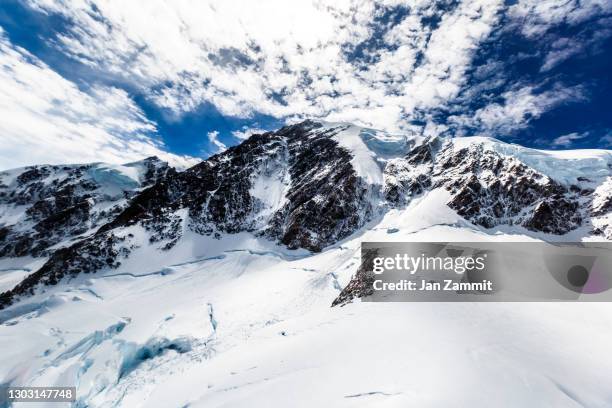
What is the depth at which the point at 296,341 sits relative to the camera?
20.4 m

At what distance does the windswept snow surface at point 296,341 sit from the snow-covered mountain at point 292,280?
0.50ft

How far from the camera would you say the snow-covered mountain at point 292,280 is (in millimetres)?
14297

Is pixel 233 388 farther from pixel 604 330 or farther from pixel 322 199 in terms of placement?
pixel 322 199

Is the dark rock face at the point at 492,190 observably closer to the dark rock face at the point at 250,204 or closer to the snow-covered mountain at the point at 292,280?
the snow-covered mountain at the point at 292,280

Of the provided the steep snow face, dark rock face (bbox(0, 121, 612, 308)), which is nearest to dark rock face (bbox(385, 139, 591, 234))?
dark rock face (bbox(0, 121, 612, 308))

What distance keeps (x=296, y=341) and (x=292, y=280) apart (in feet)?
70.9

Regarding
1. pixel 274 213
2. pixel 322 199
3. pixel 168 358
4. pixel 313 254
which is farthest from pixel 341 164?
pixel 168 358

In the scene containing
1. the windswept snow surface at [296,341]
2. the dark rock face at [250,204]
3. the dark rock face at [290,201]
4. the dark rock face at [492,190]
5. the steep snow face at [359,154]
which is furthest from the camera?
the steep snow face at [359,154]

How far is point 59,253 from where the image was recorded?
181 ft

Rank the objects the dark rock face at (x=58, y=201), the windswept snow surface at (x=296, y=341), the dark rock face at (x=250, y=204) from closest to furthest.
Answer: the windswept snow surface at (x=296, y=341)
the dark rock face at (x=250, y=204)
the dark rock face at (x=58, y=201)

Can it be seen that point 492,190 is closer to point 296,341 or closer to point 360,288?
point 360,288

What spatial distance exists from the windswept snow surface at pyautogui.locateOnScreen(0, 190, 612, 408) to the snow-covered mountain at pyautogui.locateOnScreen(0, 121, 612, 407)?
0.15 m

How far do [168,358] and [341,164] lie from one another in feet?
169

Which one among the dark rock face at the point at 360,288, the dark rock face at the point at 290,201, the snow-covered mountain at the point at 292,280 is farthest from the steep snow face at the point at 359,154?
the dark rock face at the point at 360,288
